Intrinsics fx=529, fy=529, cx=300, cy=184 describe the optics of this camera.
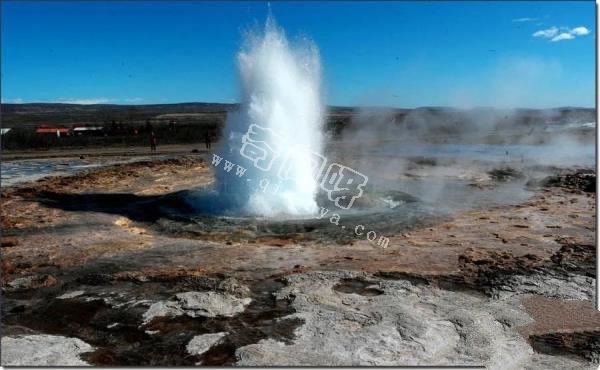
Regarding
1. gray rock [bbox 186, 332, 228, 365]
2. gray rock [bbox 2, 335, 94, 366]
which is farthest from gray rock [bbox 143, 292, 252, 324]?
gray rock [bbox 2, 335, 94, 366]

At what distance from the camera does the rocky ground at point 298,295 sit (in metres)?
3.79

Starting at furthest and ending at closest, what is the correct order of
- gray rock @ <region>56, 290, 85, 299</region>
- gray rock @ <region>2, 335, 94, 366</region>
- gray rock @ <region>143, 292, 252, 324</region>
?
gray rock @ <region>56, 290, 85, 299</region> < gray rock @ <region>143, 292, 252, 324</region> < gray rock @ <region>2, 335, 94, 366</region>

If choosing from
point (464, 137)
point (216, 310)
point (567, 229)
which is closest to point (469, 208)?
point (567, 229)

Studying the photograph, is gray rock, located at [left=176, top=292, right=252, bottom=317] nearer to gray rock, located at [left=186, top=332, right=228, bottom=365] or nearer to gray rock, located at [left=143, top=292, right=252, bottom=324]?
gray rock, located at [left=143, top=292, right=252, bottom=324]

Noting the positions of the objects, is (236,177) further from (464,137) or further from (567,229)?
(464,137)

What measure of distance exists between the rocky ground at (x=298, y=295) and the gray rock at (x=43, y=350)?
0.04 feet

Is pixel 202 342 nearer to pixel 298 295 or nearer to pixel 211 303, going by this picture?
pixel 211 303

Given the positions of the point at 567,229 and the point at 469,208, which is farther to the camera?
the point at 469,208

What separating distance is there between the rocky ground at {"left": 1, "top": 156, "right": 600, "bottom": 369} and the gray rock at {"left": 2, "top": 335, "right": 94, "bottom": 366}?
0.04 feet

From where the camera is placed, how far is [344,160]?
16734 mm

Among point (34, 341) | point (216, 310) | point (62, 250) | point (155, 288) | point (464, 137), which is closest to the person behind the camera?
point (34, 341)

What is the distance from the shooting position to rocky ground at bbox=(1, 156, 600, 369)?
379 centimetres

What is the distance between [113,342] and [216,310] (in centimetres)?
88

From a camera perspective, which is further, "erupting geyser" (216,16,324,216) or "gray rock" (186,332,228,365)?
"erupting geyser" (216,16,324,216)
